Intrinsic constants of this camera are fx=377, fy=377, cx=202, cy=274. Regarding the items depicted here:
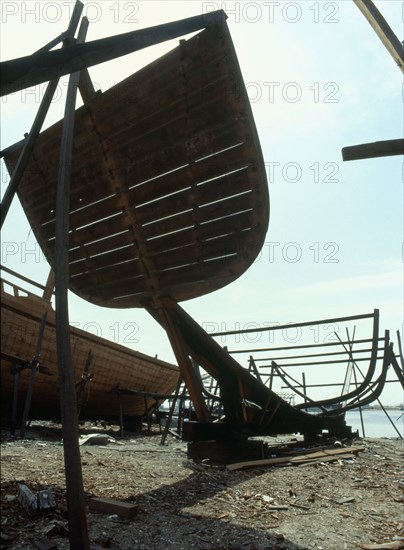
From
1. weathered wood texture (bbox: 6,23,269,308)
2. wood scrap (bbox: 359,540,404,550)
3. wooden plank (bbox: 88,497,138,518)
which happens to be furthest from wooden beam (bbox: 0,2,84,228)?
wood scrap (bbox: 359,540,404,550)

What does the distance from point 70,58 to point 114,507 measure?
127 inches

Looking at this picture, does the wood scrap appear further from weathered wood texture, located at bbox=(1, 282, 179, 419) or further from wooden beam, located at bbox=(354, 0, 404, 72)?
weathered wood texture, located at bbox=(1, 282, 179, 419)

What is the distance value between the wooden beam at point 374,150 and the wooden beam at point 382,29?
250cm

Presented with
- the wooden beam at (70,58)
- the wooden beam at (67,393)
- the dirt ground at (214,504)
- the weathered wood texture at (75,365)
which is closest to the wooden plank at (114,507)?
the dirt ground at (214,504)

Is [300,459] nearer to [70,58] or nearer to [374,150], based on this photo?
[374,150]

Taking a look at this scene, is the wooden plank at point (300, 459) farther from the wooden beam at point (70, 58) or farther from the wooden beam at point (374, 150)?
the wooden beam at point (70, 58)

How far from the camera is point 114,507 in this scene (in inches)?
123

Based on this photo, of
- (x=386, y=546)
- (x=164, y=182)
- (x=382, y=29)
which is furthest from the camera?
(x=164, y=182)

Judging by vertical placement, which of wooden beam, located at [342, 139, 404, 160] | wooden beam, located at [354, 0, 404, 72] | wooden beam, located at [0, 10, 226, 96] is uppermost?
wooden beam, located at [354, 0, 404, 72]

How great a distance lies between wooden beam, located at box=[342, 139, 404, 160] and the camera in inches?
82.7

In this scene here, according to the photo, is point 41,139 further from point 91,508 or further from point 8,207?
point 91,508

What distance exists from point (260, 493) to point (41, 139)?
5648 mm

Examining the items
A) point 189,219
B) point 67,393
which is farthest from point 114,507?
point 189,219

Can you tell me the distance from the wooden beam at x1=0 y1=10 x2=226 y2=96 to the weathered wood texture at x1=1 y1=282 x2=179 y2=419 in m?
8.20
